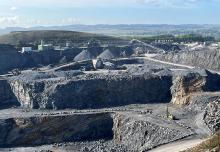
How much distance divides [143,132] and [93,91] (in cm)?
1487

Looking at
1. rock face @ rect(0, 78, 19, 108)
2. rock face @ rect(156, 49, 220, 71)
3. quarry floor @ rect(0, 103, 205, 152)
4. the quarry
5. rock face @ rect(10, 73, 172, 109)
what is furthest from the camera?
rock face @ rect(156, 49, 220, 71)

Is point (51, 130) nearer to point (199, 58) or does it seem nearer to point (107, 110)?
point (107, 110)

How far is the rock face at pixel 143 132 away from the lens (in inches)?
1615

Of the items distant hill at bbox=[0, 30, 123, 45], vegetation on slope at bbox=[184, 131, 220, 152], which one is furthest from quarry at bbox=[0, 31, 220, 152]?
distant hill at bbox=[0, 30, 123, 45]

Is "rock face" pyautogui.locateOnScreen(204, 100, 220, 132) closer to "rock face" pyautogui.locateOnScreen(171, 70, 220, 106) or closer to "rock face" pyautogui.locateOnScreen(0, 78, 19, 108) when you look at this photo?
"rock face" pyautogui.locateOnScreen(171, 70, 220, 106)

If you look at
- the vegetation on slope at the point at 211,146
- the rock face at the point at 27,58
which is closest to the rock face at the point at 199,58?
the rock face at the point at 27,58

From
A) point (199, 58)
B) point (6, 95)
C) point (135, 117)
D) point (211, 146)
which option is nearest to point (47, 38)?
point (199, 58)

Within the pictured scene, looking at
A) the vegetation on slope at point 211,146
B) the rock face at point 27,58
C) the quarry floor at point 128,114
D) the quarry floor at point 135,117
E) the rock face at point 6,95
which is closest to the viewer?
the vegetation on slope at point 211,146

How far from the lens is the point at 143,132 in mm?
44156

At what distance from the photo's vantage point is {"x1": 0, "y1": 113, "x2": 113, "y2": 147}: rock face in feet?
161

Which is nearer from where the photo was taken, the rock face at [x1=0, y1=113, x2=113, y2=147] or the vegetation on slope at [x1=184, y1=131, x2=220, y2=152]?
the vegetation on slope at [x1=184, y1=131, x2=220, y2=152]

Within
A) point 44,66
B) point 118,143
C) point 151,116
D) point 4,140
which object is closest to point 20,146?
point 4,140

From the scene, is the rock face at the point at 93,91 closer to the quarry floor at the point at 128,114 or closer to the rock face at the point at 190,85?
the quarry floor at the point at 128,114

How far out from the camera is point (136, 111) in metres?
52.2
